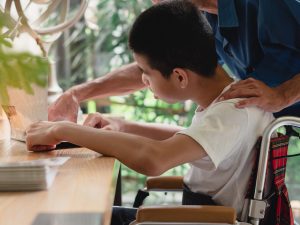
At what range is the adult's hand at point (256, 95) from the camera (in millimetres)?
1142

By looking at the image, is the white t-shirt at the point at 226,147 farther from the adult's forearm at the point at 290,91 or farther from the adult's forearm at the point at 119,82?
the adult's forearm at the point at 119,82

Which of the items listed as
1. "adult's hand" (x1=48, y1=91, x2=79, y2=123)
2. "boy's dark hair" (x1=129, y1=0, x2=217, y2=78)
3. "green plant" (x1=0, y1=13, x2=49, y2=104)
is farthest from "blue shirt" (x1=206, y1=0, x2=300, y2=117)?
"green plant" (x1=0, y1=13, x2=49, y2=104)

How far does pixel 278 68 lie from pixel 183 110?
136 cm

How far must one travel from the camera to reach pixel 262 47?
135 cm

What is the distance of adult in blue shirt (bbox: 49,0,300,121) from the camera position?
47.5 inches

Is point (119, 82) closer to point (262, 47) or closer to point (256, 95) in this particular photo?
point (262, 47)

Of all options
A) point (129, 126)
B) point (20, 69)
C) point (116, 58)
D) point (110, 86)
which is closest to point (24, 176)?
point (20, 69)

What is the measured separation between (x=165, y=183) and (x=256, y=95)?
406mm

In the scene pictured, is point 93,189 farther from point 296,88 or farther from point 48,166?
point 296,88

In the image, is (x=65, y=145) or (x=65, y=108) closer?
(x=65, y=145)

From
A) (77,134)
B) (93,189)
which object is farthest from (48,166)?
(77,134)

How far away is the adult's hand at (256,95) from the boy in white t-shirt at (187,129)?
0.7 inches

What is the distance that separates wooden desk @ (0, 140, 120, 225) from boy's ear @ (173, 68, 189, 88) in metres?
0.31

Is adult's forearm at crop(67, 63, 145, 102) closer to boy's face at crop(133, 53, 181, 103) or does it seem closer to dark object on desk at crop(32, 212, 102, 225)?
boy's face at crop(133, 53, 181, 103)
